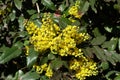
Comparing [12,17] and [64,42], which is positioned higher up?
[12,17]

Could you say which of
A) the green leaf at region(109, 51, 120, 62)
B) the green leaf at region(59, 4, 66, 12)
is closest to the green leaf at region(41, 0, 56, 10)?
the green leaf at region(59, 4, 66, 12)

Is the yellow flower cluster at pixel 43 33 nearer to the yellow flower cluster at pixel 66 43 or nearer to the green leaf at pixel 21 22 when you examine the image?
the yellow flower cluster at pixel 66 43

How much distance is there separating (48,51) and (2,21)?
821 mm

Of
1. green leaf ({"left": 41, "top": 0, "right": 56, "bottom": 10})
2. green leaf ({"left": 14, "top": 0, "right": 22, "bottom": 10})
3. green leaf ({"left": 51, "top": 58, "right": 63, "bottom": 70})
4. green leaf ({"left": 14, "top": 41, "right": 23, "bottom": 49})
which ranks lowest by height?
green leaf ({"left": 51, "top": 58, "right": 63, "bottom": 70})

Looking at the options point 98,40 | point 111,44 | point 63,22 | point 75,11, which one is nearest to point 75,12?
point 75,11

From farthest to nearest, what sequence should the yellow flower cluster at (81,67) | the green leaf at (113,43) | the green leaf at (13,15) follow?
the green leaf at (13,15) < the green leaf at (113,43) < the yellow flower cluster at (81,67)

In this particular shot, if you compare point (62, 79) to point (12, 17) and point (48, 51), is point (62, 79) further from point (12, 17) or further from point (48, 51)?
point (12, 17)

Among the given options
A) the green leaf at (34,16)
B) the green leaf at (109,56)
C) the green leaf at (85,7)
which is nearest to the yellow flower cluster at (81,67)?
the green leaf at (109,56)

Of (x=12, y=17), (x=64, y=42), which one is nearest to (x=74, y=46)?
(x=64, y=42)

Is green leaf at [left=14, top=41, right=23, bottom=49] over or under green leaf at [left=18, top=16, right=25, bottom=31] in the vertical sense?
under

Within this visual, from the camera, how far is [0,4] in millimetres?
3182

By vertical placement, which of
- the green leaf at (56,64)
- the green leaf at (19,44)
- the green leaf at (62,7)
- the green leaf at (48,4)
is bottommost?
the green leaf at (56,64)

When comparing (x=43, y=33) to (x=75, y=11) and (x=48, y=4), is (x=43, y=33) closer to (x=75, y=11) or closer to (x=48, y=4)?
(x=75, y=11)

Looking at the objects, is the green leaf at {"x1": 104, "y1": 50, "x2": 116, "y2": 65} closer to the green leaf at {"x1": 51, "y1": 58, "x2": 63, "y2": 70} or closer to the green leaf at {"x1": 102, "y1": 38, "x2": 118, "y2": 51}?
the green leaf at {"x1": 102, "y1": 38, "x2": 118, "y2": 51}
